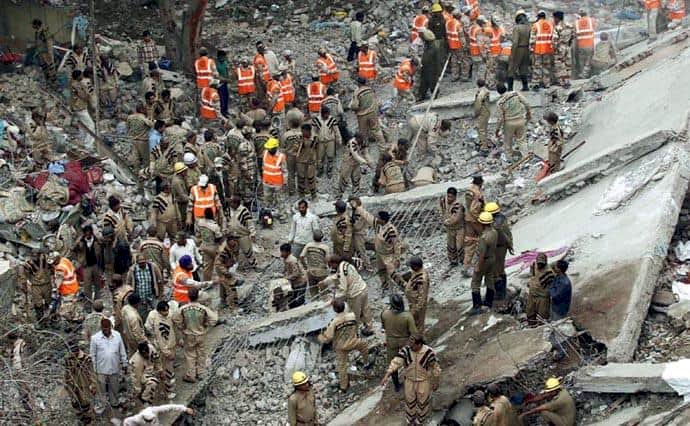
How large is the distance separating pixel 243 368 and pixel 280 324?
65cm

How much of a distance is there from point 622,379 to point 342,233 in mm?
4731

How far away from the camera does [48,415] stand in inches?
497

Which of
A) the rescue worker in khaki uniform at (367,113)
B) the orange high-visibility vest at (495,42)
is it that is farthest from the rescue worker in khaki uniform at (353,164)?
the orange high-visibility vest at (495,42)

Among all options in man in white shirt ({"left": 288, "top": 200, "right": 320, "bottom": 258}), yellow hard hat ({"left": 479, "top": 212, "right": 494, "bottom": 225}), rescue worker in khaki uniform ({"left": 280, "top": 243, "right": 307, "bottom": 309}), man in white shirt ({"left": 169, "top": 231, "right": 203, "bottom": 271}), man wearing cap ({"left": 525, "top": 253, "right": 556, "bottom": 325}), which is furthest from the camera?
man in white shirt ({"left": 288, "top": 200, "right": 320, "bottom": 258})

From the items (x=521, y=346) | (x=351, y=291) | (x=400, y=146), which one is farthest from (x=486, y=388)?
(x=400, y=146)

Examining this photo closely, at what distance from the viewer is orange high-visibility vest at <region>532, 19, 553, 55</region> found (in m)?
17.8

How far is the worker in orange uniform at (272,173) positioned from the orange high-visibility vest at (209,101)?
2360mm

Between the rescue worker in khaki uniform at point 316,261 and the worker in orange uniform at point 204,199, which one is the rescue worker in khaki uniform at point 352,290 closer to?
the rescue worker in khaki uniform at point 316,261

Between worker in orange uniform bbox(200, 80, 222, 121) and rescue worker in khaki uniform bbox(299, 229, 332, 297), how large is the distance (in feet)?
16.7

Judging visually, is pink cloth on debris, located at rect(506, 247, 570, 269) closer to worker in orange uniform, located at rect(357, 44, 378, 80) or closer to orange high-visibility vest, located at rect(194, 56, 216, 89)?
worker in orange uniform, located at rect(357, 44, 378, 80)

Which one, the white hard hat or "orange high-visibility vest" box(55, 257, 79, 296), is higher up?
the white hard hat

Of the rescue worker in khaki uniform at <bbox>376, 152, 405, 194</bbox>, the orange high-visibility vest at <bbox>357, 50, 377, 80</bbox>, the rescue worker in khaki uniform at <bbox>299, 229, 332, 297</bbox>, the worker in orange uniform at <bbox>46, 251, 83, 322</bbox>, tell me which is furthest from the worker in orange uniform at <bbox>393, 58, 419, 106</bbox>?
the worker in orange uniform at <bbox>46, 251, 83, 322</bbox>

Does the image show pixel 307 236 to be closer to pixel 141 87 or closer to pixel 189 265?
pixel 189 265

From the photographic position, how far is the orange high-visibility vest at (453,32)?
763 inches
